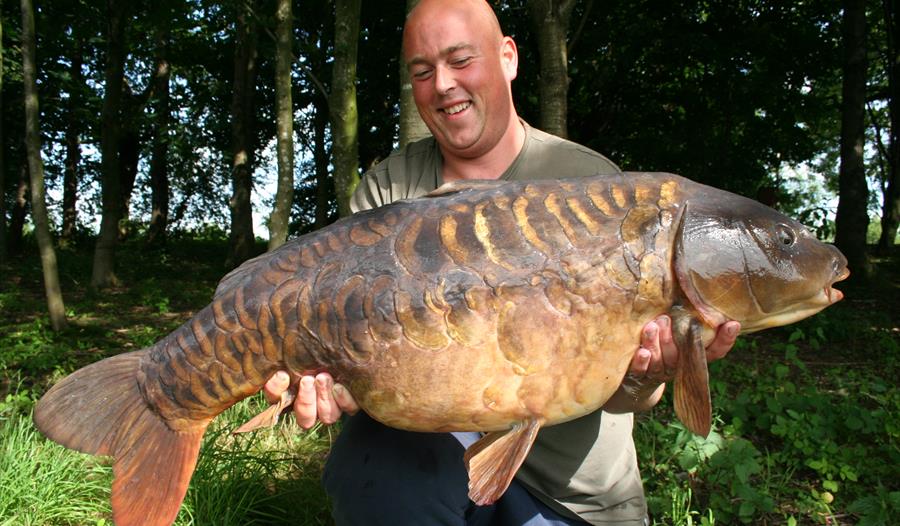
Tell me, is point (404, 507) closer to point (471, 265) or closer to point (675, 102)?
point (471, 265)

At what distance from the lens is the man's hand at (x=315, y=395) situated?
6.09ft

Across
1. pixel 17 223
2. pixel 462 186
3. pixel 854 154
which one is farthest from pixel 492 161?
pixel 17 223

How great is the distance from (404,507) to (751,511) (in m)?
1.64

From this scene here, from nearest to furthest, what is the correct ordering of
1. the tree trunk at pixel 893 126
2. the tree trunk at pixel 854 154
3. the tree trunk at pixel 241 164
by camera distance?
the tree trunk at pixel 854 154 → the tree trunk at pixel 893 126 → the tree trunk at pixel 241 164

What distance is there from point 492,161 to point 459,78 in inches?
13.3

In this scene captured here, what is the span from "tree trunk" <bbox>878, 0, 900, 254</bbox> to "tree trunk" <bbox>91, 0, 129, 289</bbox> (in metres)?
10.6

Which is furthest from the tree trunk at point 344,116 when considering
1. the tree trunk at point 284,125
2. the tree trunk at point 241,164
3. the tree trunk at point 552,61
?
the tree trunk at point 241,164

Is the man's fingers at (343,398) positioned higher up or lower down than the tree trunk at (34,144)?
lower down

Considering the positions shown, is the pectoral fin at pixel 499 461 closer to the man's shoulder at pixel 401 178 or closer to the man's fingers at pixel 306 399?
the man's fingers at pixel 306 399

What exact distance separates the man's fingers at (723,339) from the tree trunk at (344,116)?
3033 mm

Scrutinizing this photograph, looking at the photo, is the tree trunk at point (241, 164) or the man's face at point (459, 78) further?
the tree trunk at point (241, 164)

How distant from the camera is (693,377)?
1.69 m

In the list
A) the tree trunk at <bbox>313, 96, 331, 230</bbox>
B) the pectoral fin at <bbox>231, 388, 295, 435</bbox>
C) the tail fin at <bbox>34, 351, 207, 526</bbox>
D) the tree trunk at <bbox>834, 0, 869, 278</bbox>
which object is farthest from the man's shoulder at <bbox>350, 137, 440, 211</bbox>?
the tree trunk at <bbox>313, 96, 331, 230</bbox>

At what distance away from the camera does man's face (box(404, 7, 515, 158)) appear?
2346 millimetres
